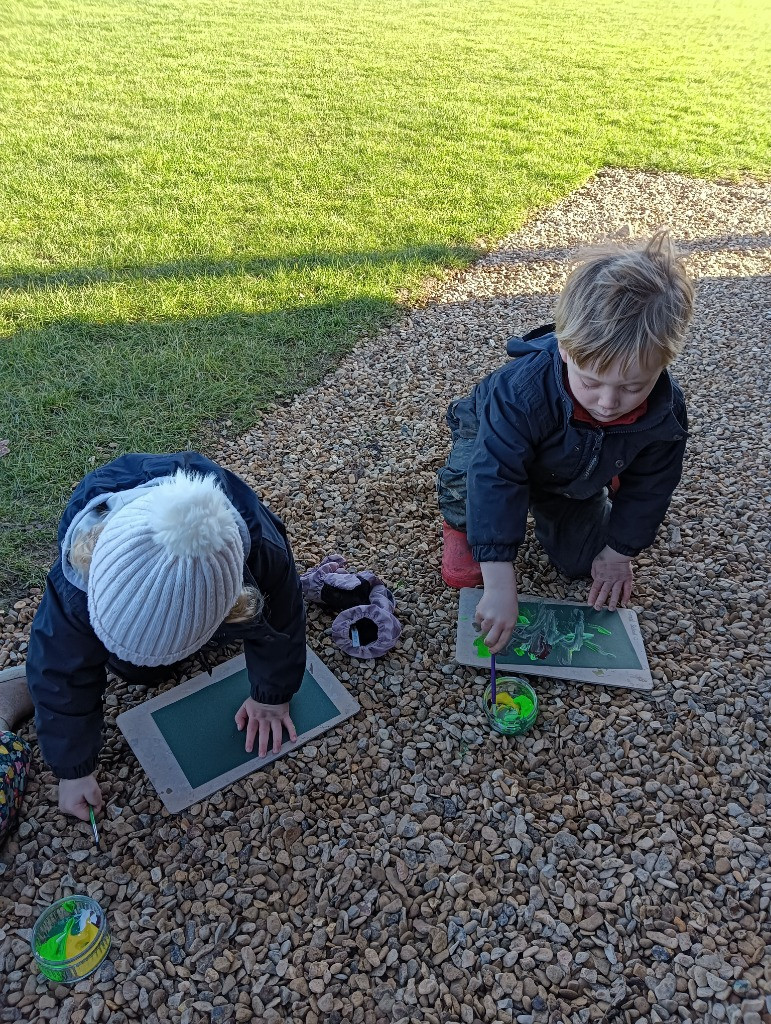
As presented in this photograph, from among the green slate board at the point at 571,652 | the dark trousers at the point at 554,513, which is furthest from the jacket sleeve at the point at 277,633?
the dark trousers at the point at 554,513

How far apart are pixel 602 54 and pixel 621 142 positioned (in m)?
5.14

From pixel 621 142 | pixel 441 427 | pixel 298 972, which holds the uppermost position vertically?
pixel 621 142

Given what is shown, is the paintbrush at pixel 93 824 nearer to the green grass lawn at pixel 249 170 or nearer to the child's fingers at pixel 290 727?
the child's fingers at pixel 290 727

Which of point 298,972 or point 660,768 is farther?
point 660,768

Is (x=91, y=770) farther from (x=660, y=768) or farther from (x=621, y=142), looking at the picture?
(x=621, y=142)

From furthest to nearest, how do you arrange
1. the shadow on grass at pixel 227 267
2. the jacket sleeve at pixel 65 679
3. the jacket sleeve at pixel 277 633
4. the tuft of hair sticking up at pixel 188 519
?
the shadow on grass at pixel 227 267 → the jacket sleeve at pixel 277 633 → the jacket sleeve at pixel 65 679 → the tuft of hair sticking up at pixel 188 519

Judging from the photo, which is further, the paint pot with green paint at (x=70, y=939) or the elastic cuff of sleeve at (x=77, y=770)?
the elastic cuff of sleeve at (x=77, y=770)

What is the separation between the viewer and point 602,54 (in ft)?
40.2

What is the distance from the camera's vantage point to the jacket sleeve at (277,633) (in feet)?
7.07

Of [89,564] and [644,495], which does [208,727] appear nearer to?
[89,564]

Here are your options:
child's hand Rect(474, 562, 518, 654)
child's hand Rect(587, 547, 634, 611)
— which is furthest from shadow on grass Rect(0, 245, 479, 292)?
child's hand Rect(474, 562, 518, 654)

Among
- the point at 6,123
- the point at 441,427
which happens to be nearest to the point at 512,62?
the point at 6,123

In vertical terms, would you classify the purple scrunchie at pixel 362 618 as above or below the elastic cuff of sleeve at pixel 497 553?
below

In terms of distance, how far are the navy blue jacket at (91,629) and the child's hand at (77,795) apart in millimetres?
80
